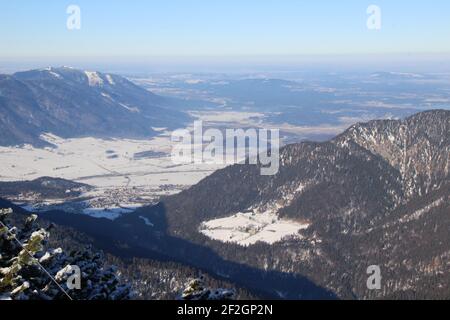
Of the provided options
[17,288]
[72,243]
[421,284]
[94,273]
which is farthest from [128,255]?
[17,288]
